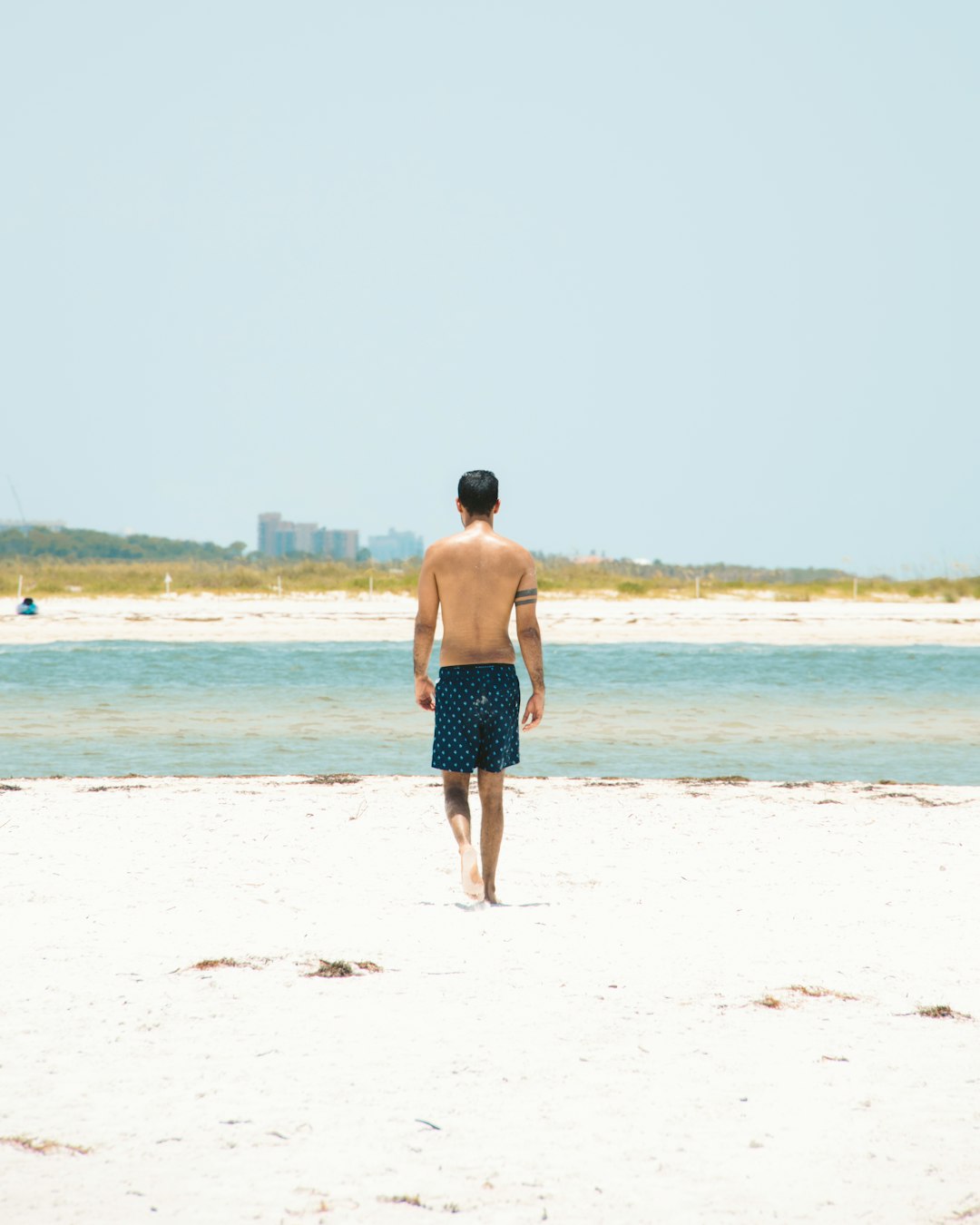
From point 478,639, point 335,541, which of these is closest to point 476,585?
point 478,639

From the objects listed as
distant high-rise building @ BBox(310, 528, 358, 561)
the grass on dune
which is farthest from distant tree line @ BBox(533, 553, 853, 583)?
distant high-rise building @ BBox(310, 528, 358, 561)

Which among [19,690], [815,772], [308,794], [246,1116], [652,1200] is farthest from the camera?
[19,690]

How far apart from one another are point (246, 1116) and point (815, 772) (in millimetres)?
9202

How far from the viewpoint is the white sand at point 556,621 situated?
3309 centimetres

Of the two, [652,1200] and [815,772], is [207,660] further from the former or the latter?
[652,1200]

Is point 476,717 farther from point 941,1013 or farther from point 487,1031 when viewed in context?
point 941,1013

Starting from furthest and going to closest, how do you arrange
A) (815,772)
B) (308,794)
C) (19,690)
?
1. (19,690)
2. (815,772)
3. (308,794)

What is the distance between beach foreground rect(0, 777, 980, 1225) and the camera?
3.20 meters

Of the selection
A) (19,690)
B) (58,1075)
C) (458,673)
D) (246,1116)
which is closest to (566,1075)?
(246,1116)

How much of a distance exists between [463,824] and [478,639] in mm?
841

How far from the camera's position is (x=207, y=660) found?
1039 inches

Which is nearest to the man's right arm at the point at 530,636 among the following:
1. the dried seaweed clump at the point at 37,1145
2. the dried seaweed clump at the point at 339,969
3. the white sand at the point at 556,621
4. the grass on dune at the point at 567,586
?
the dried seaweed clump at the point at 339,969

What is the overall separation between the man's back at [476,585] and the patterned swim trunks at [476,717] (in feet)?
0.21

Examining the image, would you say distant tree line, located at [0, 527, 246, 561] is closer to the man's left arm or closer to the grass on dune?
the grass on dune
